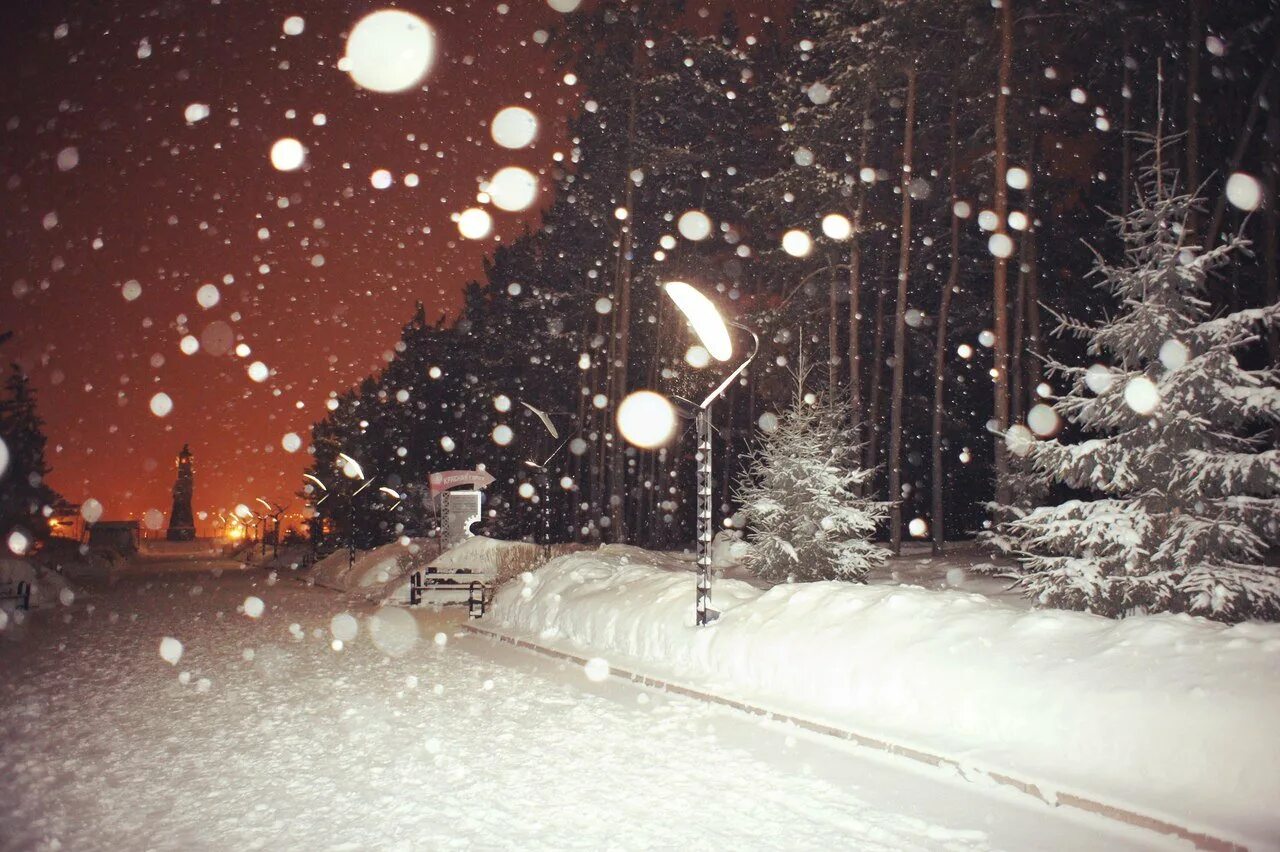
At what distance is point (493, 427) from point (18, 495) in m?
27.7

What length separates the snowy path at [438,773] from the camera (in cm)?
566

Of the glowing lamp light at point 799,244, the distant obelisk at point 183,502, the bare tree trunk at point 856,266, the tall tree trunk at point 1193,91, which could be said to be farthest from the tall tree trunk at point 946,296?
the distant obelisk at point 183,502

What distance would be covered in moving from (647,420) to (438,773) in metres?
33.8

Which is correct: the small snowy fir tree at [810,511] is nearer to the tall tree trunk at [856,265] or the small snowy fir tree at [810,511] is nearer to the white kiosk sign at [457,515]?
the tall tree trunk at [856,265]

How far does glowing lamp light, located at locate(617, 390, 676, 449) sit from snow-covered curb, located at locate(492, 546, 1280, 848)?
2311 cm

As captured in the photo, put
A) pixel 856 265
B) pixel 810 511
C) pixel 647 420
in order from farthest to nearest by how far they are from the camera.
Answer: pixel 647 420, pixel 856 265, pixel 810 511

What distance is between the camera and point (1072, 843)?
5.57m

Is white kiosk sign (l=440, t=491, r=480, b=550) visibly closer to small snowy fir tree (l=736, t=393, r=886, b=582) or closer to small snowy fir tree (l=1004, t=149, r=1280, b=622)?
small snowy fir tree (l=736, t=393, r=886, b=582)

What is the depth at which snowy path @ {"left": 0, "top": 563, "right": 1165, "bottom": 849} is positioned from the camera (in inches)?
223

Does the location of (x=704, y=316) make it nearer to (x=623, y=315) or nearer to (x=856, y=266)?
(x=856, y=266)

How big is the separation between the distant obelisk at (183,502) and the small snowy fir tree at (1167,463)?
144846mm

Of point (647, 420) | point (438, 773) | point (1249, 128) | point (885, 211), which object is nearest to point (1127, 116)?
point (1249, 128)

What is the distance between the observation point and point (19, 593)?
23.8 meters

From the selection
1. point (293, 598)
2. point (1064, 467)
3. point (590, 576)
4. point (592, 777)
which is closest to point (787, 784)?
point (592, 777)
